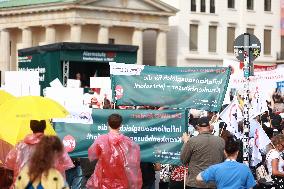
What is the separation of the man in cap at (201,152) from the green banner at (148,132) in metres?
2.05

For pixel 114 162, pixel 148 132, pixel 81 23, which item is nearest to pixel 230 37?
pixel 81 23

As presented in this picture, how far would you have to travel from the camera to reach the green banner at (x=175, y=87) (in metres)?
14.6

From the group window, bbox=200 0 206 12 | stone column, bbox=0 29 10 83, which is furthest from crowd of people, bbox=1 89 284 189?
window, bbox=200 0 206 12

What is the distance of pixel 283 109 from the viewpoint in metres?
24.0

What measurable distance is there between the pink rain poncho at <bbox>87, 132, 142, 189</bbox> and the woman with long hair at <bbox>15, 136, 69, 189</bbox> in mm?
3062

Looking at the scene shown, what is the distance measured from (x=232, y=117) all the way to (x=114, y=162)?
161 inches

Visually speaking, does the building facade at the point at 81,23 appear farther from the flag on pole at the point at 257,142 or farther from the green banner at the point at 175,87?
the flag on pole at the point at 257,142

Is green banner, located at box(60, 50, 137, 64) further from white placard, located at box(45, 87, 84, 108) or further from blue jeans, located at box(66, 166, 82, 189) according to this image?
blue jeans, located at box(66, 166, 82, 189)

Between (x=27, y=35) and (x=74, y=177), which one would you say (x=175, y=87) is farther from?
(x=27, y=35)

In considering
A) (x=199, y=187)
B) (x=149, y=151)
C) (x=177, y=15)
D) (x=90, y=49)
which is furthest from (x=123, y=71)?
(x=177, y=15)

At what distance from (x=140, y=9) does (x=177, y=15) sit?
4.89 m

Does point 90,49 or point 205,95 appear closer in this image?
point 205,95

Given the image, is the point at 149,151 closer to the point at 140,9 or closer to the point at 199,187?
the point at 199,187

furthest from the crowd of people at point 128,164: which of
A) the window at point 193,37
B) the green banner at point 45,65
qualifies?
the window at point 193,37
